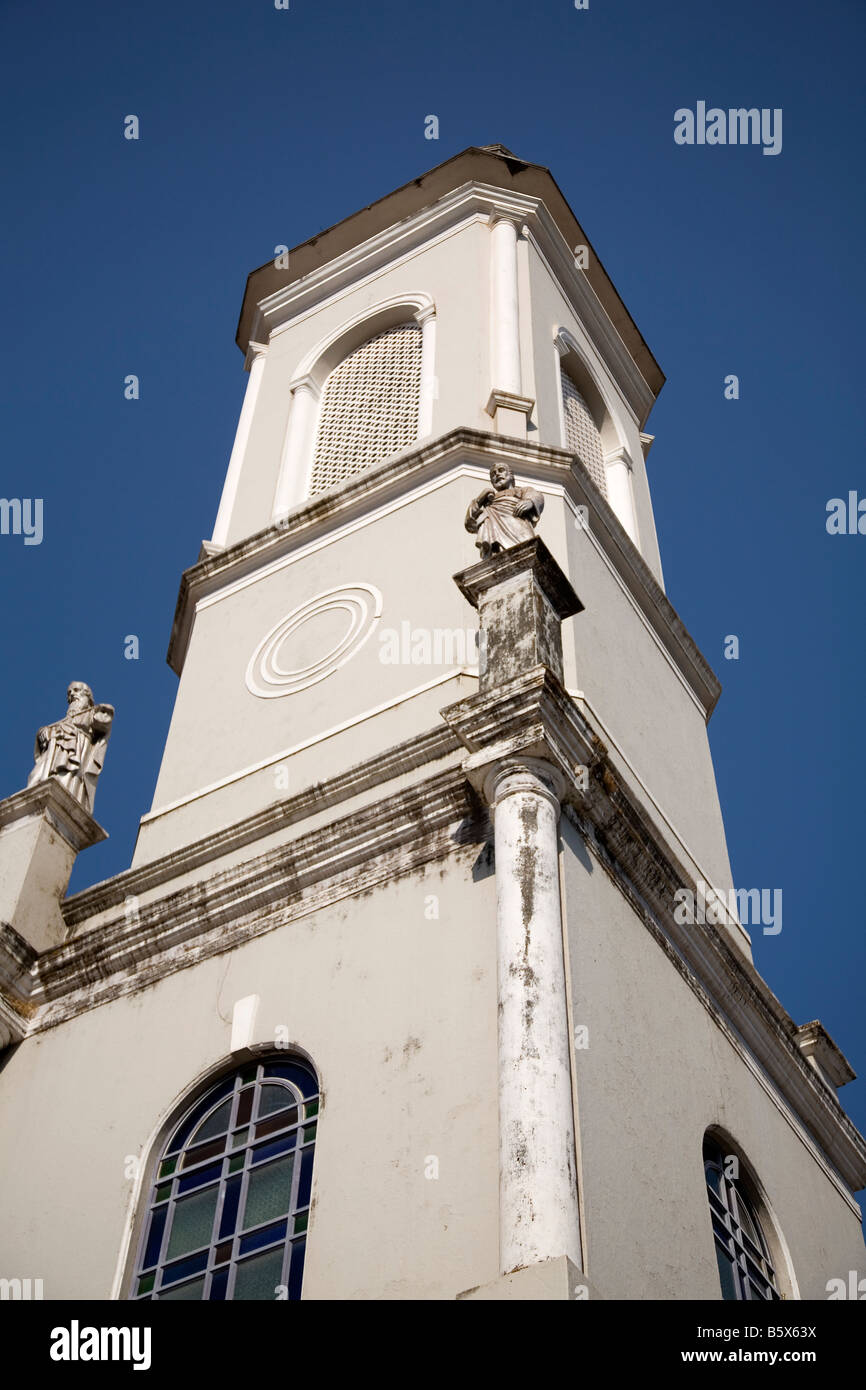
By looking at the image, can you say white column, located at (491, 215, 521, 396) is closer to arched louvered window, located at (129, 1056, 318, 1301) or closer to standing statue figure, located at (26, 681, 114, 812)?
standing statue figure, located at (26, 681, 114, 812)

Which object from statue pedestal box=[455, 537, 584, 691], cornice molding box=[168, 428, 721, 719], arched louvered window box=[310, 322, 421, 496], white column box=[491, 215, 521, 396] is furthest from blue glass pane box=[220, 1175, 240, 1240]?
white column box=[491, 215, 521, 396]

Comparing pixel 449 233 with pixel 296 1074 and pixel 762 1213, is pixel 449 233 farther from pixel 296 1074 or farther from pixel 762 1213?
pixel 762 1213

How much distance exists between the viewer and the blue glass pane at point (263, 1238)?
35.0 ft

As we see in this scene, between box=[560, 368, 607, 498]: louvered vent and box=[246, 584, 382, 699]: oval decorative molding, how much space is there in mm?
4917

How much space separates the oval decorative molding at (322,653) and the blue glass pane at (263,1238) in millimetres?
6022

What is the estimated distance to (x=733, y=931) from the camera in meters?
15.6

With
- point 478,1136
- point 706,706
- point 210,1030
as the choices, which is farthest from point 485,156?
point 478,1136

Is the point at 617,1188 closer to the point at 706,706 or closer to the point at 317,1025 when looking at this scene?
the point at 317,1025

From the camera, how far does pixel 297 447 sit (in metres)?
20.3

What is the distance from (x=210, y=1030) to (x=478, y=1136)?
2853 millimetres

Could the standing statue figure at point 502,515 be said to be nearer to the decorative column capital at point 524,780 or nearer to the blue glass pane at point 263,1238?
the decorative column capital at point 524,780

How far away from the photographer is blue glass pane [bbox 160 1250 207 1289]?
10901 mm

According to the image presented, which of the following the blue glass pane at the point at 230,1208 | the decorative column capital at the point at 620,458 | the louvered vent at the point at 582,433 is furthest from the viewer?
the decorative column capital at the point at 620,458

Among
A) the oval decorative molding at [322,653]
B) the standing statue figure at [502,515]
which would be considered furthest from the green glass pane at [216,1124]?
the oval decorative molding at [322,653]
